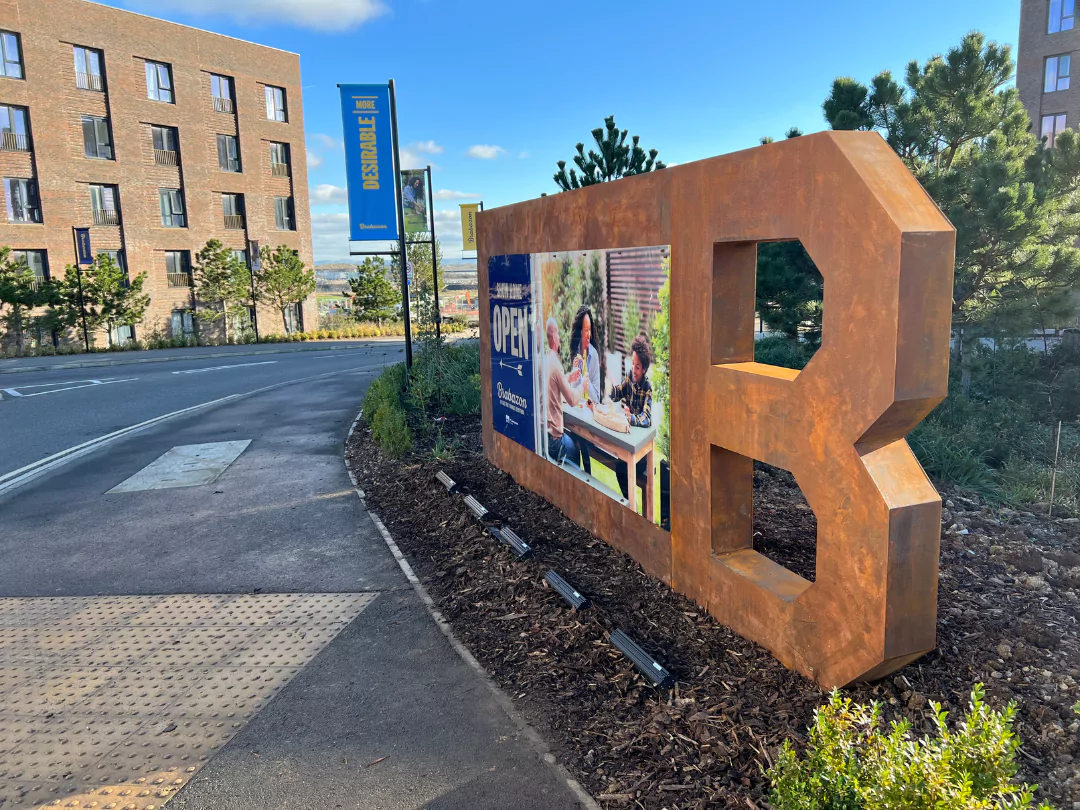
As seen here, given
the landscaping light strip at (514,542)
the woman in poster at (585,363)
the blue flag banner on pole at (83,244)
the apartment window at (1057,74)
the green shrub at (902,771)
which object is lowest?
the landscaping light strip at (514,542)

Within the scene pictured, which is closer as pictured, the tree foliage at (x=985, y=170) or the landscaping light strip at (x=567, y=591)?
the landscaping light strip at (x=567, y=591)

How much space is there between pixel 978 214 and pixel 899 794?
1146cm

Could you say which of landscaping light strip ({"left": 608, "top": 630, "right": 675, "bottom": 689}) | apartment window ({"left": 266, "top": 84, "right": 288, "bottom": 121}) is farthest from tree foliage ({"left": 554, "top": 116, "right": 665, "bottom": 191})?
apartment window ({"left": 266, "top": 84, "right": 288, "bottom": 121})

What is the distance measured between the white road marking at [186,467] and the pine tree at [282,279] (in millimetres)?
30165

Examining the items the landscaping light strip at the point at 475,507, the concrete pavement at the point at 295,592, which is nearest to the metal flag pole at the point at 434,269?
the concrete pavement at the point at 295,592

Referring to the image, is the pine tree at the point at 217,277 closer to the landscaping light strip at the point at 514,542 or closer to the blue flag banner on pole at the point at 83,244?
the blue flag banner on pole at the point at 83,244

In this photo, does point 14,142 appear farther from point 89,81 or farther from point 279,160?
point 279,160

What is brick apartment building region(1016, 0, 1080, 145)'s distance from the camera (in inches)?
1414

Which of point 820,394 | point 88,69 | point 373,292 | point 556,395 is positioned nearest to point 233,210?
point 373,292

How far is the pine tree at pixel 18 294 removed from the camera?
30.9 metres

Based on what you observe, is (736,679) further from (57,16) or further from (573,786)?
(57,16)

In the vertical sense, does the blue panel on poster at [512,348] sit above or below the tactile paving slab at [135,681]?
above

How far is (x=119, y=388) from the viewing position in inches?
764

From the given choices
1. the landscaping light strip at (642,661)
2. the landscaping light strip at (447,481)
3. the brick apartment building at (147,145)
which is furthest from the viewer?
the brick apartment building at (147,145)
